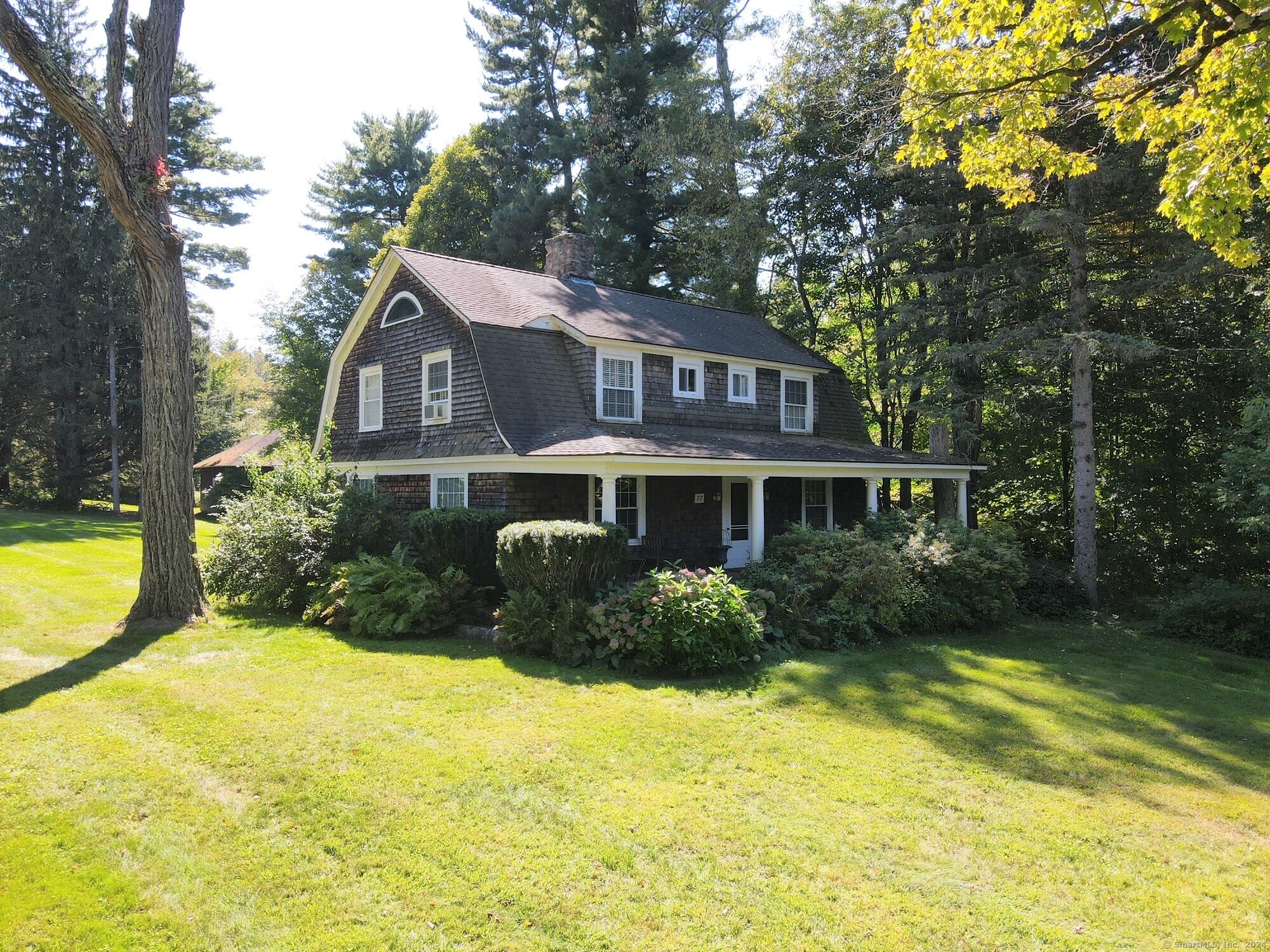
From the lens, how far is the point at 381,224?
122 feet

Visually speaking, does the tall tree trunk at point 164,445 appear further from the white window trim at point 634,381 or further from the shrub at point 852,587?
the shrub at point 852,587

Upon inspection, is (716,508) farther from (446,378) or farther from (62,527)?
(62,527)

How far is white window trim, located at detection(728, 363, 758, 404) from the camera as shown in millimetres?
17750

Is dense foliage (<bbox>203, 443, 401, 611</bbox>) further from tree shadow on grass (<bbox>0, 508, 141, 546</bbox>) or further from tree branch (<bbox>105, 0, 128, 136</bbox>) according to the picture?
tree shadow on grass (<bbox>0, 508, 141, 546</bbox>)

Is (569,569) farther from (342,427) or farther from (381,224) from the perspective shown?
(381,224)

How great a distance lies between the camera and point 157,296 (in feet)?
35.0

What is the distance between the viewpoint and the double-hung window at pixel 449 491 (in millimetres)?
14484

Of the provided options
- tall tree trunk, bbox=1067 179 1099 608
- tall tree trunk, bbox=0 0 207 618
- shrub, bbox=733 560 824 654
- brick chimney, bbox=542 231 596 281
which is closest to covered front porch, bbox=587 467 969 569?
shrub, bbox=733 560 824 654

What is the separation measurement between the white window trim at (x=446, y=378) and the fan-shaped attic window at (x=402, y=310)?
114 centimetres

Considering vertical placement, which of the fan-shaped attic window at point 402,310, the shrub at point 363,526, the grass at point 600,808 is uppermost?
the fan-shaped attic window at point 402,310

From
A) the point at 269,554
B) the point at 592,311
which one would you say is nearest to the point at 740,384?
the point at 592,311

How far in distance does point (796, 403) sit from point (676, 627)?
1180 cm

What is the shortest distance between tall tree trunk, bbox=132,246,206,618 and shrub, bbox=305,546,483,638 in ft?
6.15

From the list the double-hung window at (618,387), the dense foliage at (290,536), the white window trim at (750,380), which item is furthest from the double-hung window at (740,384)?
the dense foliage at (290,536)
